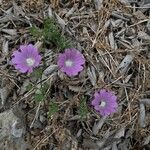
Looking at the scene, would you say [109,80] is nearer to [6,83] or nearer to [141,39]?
[141,39]

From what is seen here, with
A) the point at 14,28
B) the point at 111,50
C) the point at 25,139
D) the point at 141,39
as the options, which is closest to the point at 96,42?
the point at 111,50

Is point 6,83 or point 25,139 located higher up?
point 6,83

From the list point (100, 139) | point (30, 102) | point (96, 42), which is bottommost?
point (100, 139)

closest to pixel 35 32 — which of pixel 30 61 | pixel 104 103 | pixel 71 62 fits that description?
pixel 30 61

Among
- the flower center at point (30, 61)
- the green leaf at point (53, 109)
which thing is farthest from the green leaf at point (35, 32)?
the green leaf at point (53, 109)

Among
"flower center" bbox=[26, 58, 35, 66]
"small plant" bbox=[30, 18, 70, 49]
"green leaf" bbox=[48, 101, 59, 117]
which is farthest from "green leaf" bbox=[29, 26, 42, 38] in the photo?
"green leaf" bbox=[48, 101, 59, 117]

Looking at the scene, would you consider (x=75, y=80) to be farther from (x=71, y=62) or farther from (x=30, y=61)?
(x=30, y=61)

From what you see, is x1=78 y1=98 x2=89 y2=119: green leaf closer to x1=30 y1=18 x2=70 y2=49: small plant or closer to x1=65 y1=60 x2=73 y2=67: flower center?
x1=65 y1=60 x2=73 y2=67: flower center
